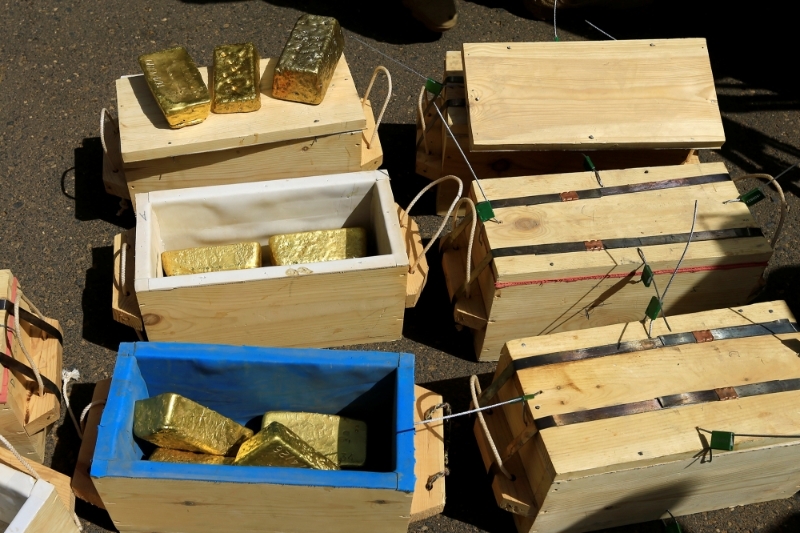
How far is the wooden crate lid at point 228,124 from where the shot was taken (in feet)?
10.3

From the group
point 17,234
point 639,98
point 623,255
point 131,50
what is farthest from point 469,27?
point 17,234

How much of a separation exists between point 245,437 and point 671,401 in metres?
1.45

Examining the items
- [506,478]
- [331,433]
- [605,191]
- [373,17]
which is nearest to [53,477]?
[331,433]

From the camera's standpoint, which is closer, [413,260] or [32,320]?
[32,320]

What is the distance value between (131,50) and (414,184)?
1.92 meters

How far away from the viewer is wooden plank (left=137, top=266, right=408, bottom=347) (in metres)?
2.85

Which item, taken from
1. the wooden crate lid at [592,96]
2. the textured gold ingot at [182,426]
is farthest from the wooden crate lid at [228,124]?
the textured gold ingot at [182,426]

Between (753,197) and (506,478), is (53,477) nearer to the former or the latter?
(506,478)

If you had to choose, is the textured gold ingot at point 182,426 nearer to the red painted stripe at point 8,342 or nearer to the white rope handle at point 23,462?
the white rope handle at point 23,462

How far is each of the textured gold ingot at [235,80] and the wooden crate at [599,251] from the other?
100 centimetres

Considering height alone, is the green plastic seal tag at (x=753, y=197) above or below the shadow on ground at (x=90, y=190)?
above

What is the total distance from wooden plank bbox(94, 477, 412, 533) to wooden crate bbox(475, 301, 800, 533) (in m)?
0.48

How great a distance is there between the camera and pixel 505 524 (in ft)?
9.57

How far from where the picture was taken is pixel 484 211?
3012 millimetres
